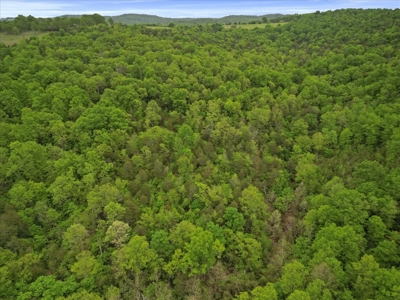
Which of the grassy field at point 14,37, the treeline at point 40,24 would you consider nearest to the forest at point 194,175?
the grassy field at point 14,37

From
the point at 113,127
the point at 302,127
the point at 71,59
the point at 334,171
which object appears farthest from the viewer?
the point at 71,59

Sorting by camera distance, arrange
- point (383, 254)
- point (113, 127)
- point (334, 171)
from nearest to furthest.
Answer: point (383, 254) → point (334, 171) → point (113, 127)

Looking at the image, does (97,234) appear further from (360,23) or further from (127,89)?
(360,23)

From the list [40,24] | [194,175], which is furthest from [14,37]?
[194,175]

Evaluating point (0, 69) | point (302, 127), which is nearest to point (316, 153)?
point (302, 127)

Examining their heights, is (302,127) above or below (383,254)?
above

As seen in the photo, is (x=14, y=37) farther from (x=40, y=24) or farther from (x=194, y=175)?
(x=194, y=175)

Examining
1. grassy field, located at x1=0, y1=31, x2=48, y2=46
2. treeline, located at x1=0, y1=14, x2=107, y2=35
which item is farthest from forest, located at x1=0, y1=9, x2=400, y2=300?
treeline, located at x1=0, y1=14, x2=107, y2=35
